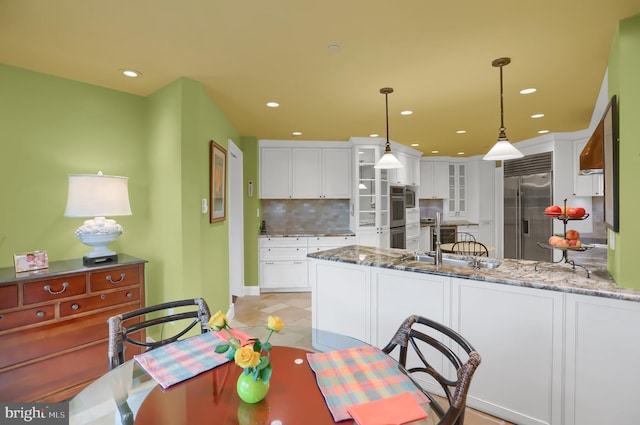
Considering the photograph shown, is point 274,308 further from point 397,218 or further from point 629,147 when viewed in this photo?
point 629,147

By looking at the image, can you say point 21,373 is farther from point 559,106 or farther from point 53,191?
point 559,106

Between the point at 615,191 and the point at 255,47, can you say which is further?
the point at 255,47

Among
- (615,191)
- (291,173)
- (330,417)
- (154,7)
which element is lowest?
(330,417)

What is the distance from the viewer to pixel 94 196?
7.94 feet

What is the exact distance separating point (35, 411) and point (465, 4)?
304 cm

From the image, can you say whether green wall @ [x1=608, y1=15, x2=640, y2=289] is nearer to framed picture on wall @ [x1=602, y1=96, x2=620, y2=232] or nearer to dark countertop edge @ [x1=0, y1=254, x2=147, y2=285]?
framed picture on wall @ [x1=602, y1=96, x2=620, y2=232]

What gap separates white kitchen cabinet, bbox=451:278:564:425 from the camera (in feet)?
5.98

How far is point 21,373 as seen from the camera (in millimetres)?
2051

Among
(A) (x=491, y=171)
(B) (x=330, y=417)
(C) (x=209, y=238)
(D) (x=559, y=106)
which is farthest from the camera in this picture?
(A) (x=491, y=171)

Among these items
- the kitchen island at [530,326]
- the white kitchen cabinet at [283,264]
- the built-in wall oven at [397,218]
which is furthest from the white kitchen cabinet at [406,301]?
the built-in wall oven at [397,218]

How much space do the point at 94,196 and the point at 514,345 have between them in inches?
120

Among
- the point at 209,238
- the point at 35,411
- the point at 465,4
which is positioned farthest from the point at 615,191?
the point at 35,411

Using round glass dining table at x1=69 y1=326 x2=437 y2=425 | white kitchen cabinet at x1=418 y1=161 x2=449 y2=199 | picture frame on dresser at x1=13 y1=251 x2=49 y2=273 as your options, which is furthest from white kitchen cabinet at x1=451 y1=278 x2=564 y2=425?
white kitchen cabinet at x1=418 y1=161 x2=449 y2=199

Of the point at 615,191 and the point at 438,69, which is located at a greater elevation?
the point at 438,69
